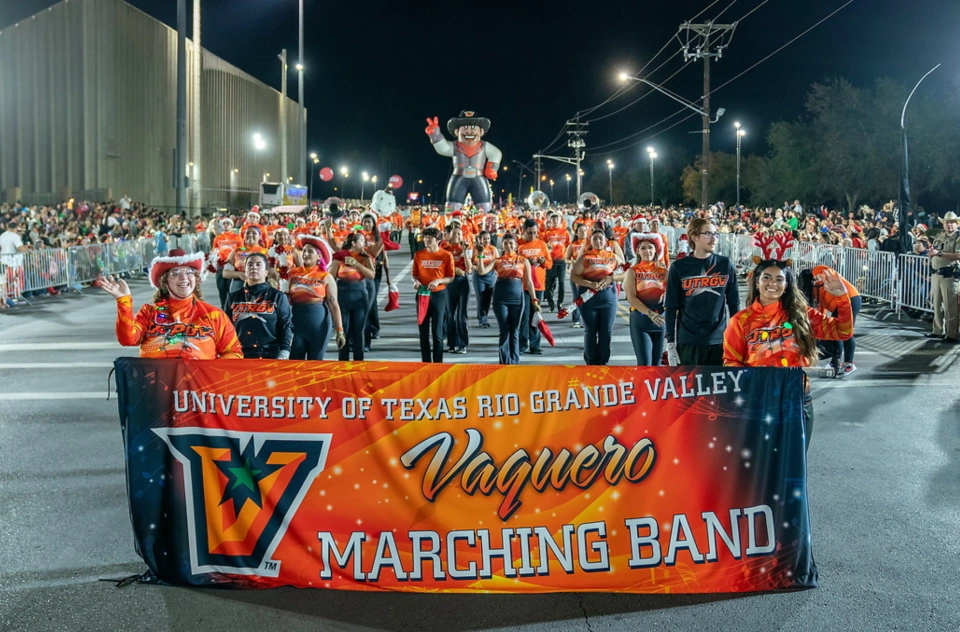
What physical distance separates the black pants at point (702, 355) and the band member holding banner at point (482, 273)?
5544 mm

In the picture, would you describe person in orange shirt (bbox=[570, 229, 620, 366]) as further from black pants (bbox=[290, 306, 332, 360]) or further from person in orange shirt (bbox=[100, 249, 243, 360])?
person in orange shirt (bbox=[100, 249, 243, 360])

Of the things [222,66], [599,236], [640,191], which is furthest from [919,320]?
[640,191]

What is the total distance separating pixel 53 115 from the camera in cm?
4531

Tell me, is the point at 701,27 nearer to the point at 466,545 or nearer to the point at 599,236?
the point at 599,236

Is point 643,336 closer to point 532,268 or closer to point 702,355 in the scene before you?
point 702,355

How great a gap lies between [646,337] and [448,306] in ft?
13.2

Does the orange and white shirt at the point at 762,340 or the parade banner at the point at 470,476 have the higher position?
the orange and white shirt at the point at 762,340

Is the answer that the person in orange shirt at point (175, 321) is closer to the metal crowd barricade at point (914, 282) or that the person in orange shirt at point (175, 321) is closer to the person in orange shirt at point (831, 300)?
the person in orange shirt at point (831, 300)

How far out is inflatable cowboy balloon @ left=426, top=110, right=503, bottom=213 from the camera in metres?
28.6

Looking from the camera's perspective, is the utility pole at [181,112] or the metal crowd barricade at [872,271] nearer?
the metal crowd barricade at [872,271]

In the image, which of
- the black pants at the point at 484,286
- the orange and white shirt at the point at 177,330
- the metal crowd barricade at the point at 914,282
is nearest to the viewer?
the orange and white shirt at the point at 177,330

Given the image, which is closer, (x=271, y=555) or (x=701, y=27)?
(x=271, y=555)

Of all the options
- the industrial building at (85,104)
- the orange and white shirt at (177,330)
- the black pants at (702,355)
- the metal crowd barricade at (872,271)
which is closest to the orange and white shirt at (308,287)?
the orange and white shirt at (177,330)

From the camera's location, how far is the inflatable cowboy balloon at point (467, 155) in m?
28.6
